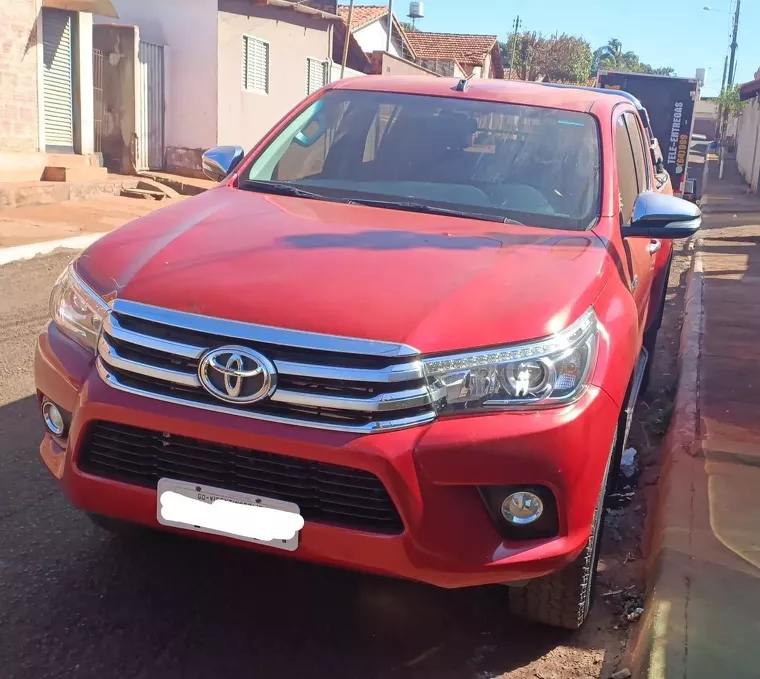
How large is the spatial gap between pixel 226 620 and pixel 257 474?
76 cm

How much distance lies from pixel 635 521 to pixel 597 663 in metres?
1.40

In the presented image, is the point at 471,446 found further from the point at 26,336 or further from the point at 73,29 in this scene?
the point at 73,29

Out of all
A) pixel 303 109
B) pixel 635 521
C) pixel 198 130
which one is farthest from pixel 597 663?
pixel 198 130

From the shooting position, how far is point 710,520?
376 cm

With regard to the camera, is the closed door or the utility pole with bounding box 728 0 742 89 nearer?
the closed door

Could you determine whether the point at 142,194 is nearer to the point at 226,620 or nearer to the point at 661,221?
the point at 661,221

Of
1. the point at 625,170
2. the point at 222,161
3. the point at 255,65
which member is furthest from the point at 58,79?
the point at 625,170

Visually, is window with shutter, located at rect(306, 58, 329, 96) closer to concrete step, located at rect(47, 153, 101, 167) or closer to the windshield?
concrete step, located at rect(47, 153, 101, 167)

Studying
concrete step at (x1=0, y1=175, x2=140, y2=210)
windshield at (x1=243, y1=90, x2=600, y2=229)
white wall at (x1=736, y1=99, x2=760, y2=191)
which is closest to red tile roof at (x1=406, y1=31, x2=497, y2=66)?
white wall at (x1=736, y1=99, x2=760, y2=191)

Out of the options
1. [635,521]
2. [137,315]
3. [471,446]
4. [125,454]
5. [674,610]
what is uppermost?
[137,315]

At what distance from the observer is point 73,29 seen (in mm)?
→ 14695

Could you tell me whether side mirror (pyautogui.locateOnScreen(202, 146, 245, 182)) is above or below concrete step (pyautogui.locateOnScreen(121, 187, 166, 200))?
above

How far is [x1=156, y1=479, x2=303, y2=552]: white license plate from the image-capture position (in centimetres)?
253

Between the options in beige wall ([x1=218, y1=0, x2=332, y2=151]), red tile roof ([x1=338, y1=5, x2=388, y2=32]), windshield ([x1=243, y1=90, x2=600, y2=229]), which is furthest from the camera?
red tile roof ([x1=338, y1=5, x2=388, y2=32])
